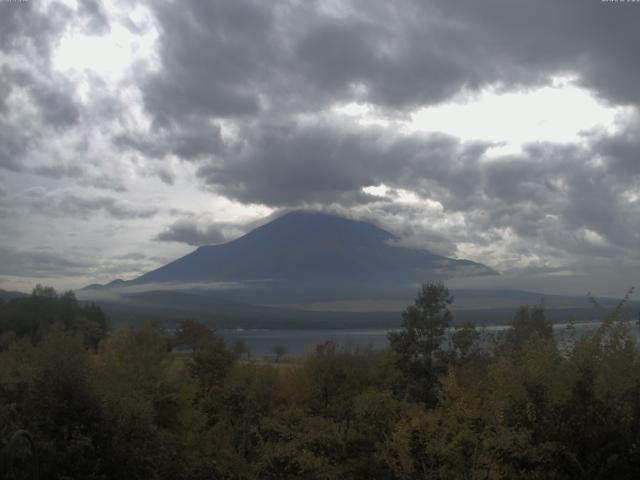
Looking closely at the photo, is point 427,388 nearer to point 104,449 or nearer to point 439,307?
point 439,307

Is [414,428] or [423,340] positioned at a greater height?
[423,340]

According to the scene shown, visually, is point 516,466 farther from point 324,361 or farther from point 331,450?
point 324,361

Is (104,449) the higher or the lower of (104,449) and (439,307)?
the lower

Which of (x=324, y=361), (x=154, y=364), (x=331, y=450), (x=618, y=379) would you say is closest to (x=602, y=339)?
(x=618, y=379)

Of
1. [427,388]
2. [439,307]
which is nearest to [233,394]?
[427,388]

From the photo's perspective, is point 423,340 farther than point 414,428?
Yes

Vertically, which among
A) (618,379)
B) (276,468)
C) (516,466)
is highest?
(618,379)

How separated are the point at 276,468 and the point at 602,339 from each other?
1100 cm

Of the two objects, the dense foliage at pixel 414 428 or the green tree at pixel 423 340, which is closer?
the dense foliage at pixel 414 428

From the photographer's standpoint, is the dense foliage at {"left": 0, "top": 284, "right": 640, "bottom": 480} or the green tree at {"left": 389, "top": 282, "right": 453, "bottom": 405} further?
the green tree at {"left": 389, "top": 282, "right": 453, "bottom": 405}

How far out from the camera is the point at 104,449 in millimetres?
13844

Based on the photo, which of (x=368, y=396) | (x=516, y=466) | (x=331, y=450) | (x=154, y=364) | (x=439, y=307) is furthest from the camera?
(x=439, y=307)

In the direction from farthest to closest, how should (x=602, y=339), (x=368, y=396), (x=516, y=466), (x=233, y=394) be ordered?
(x=233, y=394), (x=368, y=396), (x=602, y=339), (x=516, y=466)

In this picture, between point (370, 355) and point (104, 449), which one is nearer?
point (104, 449)
